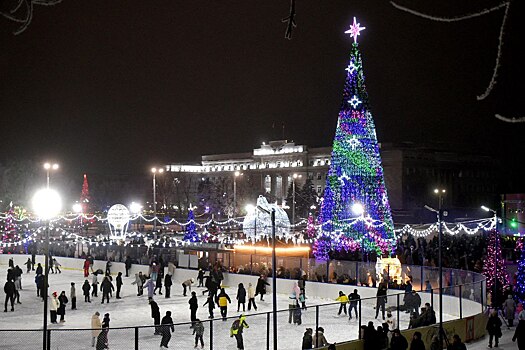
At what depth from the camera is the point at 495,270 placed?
21.7 meters

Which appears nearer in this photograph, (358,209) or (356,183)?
(358,209)

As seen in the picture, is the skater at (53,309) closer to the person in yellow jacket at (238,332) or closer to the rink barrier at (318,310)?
the rink barrier at (318,310)

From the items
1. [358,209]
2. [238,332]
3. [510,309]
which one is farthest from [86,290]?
[510,309]

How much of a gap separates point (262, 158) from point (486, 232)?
276 feet

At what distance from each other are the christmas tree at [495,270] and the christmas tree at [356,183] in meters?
7.26

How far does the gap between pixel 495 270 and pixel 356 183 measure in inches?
387

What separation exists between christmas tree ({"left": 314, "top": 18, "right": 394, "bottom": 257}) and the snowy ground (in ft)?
18.9

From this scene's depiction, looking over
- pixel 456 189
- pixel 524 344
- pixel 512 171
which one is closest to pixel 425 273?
pixel 524 344

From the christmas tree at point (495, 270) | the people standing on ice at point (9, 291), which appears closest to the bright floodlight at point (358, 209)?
the christmas tree at point (495, 270)

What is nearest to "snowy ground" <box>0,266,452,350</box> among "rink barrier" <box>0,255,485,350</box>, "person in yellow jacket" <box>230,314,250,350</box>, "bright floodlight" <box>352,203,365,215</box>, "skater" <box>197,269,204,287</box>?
"rink barrier" <box>0,255,485,350</box>

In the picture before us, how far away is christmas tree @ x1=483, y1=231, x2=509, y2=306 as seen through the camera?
832 inches

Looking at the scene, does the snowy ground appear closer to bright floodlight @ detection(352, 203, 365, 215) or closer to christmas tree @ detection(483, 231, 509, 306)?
christmas tree @ detection(483, 231, 509, 306)

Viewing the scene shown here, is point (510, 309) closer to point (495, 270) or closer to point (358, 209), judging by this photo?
point (495, 270)

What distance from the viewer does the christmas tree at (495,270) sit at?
2114 centimetres
